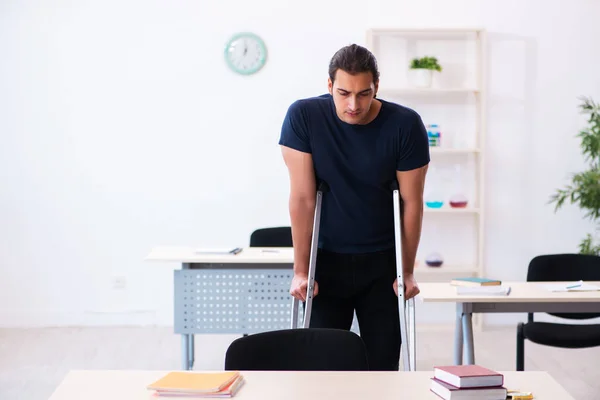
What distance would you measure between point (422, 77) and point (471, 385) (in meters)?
4.02

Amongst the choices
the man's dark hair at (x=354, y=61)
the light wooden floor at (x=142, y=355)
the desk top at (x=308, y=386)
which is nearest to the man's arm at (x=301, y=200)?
the man's dark hair at (x=354, y=61)

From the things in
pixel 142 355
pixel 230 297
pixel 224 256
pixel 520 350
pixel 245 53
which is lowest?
pixel 142 355

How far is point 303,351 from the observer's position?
7.59 ft

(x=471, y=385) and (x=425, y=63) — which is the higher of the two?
(x=425, y=63)

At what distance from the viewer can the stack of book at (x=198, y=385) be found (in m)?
1.96

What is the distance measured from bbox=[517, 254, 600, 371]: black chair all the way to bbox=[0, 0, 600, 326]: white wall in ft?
5.25

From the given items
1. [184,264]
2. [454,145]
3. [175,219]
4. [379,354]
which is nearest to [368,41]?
[454,145]

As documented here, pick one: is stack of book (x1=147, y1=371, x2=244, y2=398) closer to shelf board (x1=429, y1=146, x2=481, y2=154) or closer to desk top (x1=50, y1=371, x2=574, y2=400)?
desk top (x1=50, y1=371, x2=574, y2=400)

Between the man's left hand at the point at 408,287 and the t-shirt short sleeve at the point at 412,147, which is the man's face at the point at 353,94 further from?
the man's left hand at the point at 408,287

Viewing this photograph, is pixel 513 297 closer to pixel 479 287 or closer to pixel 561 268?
pixel 479 287

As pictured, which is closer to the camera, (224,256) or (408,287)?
(408,287)

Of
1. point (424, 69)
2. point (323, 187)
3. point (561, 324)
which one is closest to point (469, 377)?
point (323, 187)

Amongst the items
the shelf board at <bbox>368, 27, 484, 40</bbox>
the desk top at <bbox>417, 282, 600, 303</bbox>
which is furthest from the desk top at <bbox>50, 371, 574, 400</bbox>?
the shelf board at <bbox>368, 27, 484, 40</bbox>

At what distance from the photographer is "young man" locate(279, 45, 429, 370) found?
260 centimetres
